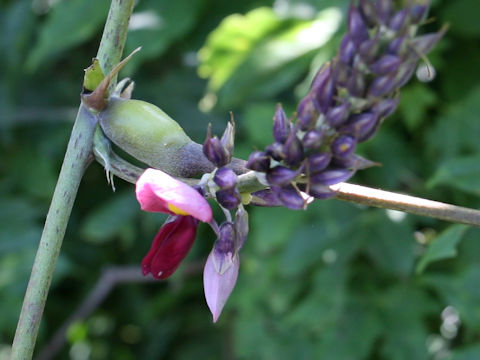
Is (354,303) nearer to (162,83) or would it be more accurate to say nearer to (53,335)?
(162,83)

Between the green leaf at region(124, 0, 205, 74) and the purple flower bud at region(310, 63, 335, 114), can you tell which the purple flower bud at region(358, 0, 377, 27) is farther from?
the green leaf at region(124, 0, 205, 74)

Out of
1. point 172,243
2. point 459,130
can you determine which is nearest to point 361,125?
point 172,243

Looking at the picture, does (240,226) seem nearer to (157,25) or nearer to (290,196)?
(290,196)

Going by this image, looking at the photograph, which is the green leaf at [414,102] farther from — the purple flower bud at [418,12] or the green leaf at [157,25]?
the purple flower bud at [418,12]

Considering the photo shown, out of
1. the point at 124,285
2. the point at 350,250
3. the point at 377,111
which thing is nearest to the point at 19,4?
the point at 124,285

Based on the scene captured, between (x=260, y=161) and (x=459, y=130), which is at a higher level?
(x=260, y=161)
